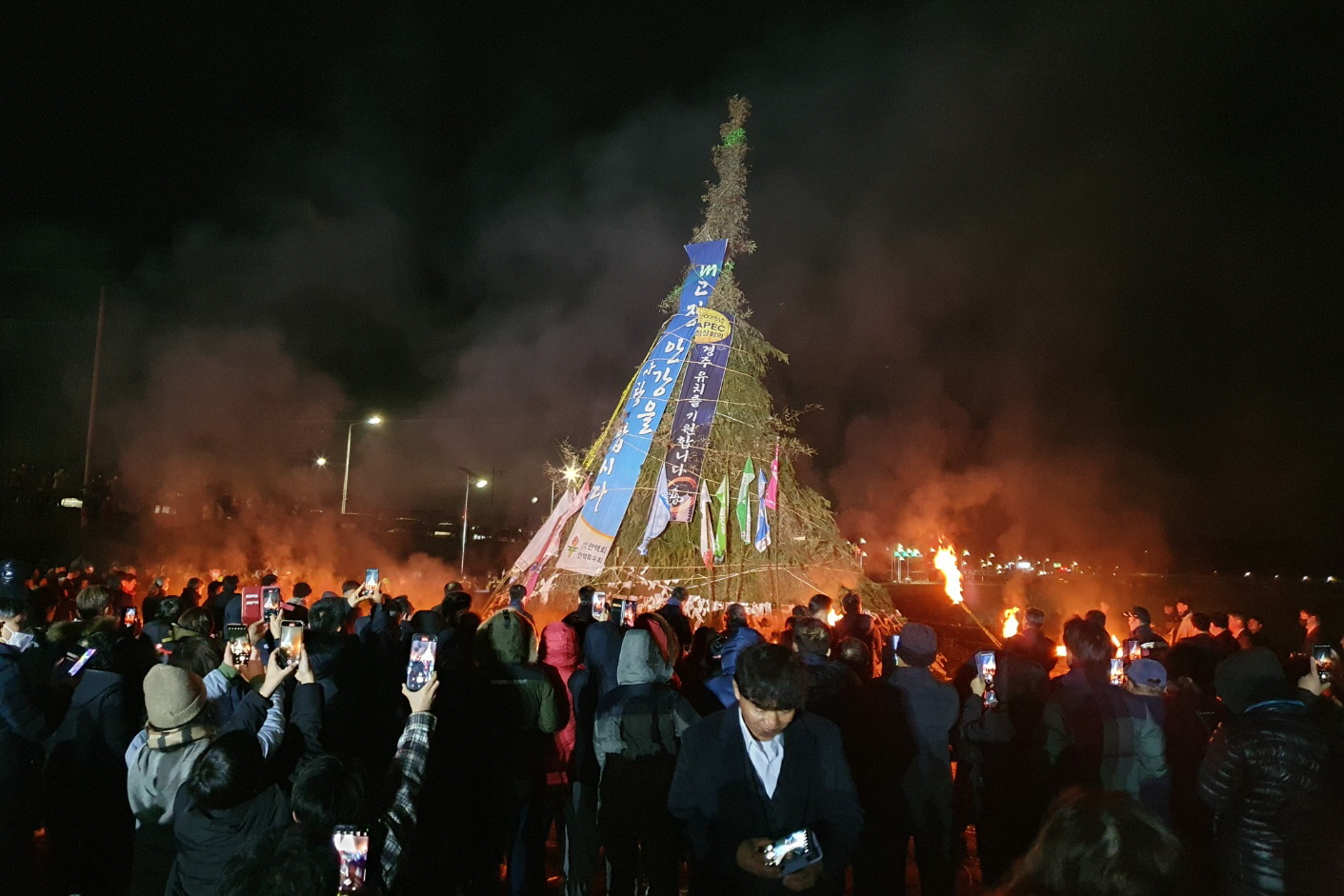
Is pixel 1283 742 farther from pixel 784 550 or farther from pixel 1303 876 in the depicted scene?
pixel 784 550

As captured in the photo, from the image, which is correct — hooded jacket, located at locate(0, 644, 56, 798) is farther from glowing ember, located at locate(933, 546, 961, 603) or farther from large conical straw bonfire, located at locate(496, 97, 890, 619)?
glowing ember, located at locate(933, 546, 961, 603)

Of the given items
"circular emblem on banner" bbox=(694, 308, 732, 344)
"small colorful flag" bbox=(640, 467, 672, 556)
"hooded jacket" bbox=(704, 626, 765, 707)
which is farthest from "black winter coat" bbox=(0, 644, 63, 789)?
"circular emblem on banner" bbox=(694, 308, 732, 344)

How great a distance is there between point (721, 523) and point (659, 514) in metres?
1.19

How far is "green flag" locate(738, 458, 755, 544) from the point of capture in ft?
48.5

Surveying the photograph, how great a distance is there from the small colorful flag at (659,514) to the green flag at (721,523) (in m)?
0.95

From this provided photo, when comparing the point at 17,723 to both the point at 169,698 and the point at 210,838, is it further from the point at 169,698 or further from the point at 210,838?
the point at 210,838

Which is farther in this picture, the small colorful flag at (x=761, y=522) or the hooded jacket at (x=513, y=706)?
the small colorful flag at (x=761, y=522)

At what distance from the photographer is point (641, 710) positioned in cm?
401

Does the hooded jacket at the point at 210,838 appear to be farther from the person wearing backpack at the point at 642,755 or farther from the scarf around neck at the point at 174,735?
the person wearing backpack at the point at 642,755

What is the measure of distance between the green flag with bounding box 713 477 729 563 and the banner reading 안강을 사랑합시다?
63.0 inches

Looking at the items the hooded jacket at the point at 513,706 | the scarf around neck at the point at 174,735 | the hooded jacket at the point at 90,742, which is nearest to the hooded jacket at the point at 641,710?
the hooded jacket at the point at 513,706

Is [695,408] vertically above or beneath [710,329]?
beneath

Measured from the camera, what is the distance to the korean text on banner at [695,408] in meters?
14.8

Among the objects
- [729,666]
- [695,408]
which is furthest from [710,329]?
[729,666]
